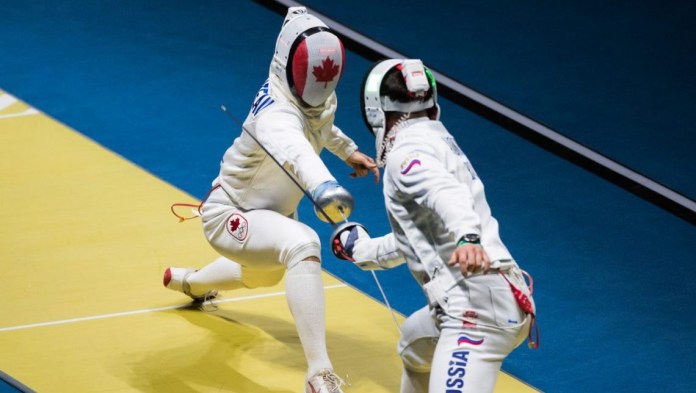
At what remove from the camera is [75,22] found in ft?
28.5

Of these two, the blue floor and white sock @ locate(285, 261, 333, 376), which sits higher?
the blue floor

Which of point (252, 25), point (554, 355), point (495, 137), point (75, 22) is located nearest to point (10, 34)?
point (75, 22)

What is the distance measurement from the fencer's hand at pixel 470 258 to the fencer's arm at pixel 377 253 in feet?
1.78

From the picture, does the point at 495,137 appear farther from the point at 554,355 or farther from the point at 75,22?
the point at 75,22

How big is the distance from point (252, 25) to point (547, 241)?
3.56 metres

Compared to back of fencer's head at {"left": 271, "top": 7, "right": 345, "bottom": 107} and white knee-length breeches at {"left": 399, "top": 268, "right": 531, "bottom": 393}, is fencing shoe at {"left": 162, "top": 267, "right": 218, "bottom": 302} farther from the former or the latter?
white knee-length breeches at {"left": 399, "top": 268, "right": 531, "bottom": 393}

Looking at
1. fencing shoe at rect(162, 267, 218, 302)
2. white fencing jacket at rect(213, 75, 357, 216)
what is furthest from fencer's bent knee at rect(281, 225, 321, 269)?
fencing shoe at rect(162, 267, 218, 302)

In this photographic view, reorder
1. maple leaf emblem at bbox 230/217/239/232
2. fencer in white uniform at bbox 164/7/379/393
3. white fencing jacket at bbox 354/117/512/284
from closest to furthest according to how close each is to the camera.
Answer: white fencing jacket at bbox 354/117/512/284 < fencer in white uniform at bbox 164/7/379/393 < maple leaf emblem at bbox 230/217/239/232

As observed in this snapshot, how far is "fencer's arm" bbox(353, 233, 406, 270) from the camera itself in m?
3.93

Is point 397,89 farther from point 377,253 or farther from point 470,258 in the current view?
point 470,258

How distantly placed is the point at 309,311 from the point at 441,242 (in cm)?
87

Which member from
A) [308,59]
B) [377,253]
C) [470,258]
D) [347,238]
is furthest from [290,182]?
[470,258]

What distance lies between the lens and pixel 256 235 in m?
4.61

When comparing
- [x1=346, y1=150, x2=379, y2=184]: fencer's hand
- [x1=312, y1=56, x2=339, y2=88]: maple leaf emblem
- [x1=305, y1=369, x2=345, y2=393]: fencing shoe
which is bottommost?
[x1=305, y1=369, x2=345, y2=393]: fencing shoe
